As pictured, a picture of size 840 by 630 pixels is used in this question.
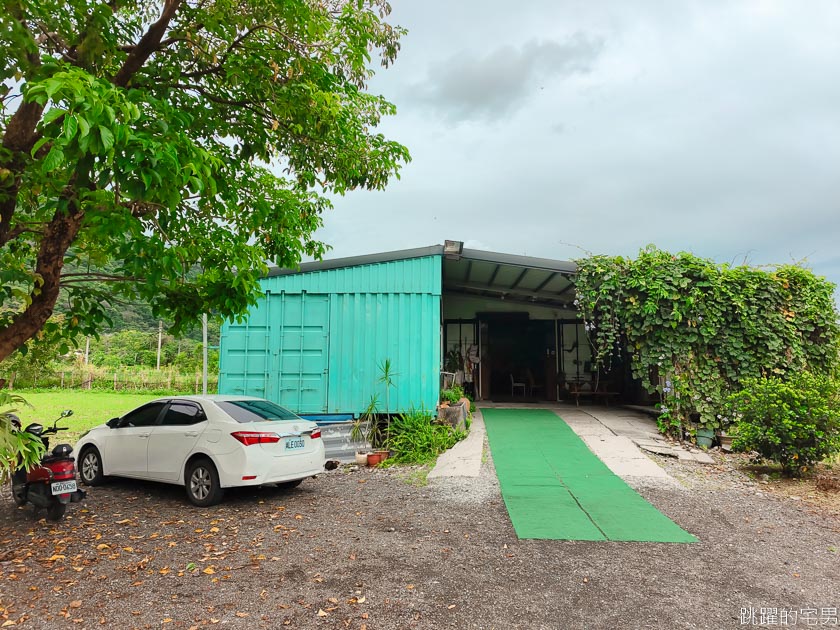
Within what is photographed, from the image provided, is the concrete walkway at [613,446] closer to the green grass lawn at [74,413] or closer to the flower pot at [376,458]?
the flower pot at [376,458]

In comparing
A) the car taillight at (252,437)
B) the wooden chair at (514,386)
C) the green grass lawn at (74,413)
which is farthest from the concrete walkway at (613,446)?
the green grass lawn at (74,413)

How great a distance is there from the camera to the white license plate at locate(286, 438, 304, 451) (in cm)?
622

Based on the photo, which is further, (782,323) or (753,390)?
(782,323)

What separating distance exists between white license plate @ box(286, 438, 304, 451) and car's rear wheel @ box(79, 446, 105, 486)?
289cm

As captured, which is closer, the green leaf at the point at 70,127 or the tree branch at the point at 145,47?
the green leaf at the point at 70,127

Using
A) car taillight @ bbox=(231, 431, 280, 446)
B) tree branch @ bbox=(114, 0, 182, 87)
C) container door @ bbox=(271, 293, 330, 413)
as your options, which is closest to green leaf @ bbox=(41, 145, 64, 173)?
tree branch @ bbox=(114, 0, 182, 87)

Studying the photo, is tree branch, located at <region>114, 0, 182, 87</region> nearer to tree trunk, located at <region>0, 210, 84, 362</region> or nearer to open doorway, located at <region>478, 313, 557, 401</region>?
tree trunk, located at <region>0, 210, 84, 362</region>

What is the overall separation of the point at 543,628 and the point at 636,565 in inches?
56.7

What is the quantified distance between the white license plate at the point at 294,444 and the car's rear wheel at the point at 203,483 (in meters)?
0.82

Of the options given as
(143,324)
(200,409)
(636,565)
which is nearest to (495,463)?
(636,565)

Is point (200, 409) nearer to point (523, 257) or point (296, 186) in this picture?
point (296, 186)

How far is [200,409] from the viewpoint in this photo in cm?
638

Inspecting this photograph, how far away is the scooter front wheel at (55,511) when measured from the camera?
5.34m

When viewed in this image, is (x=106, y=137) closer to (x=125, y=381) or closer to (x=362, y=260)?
(x=362, y=260)
